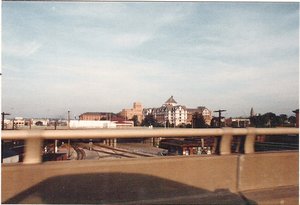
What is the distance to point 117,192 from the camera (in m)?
3.55

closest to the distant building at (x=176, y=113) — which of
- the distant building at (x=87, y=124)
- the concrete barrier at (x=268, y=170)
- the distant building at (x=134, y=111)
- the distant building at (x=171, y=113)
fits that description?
the distant building at (x=171, y=113)

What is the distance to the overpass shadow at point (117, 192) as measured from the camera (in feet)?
10.9

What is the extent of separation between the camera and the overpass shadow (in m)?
3.32

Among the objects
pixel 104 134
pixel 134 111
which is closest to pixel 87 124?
pixel 134 111

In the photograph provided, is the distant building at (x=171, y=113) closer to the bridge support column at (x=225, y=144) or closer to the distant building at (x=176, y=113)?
the distant building at (x=176, y=113)

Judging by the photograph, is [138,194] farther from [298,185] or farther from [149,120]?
[149,120]

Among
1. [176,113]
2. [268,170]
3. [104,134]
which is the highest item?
[176,113]

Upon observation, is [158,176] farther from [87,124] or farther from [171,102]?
[171,102]

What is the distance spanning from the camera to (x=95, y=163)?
11.5ft

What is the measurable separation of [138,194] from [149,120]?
494 feet

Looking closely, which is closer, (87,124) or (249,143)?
(249,143)

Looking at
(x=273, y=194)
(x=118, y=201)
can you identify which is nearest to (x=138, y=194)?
(x=118, y=201)

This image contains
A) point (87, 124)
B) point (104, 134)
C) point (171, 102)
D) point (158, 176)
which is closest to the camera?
point (104, 134)

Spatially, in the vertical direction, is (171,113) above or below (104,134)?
above
